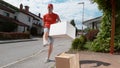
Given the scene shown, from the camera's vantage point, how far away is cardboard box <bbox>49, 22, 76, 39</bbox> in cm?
834

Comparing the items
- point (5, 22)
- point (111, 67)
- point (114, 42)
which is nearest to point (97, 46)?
point (114, 42)

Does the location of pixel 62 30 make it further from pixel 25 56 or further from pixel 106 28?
pixel 106 28

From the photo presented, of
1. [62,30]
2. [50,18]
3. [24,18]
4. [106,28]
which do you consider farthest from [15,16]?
[62,30]

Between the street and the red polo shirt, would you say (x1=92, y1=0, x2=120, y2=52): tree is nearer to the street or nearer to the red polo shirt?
the street

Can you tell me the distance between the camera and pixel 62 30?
841 centimetres

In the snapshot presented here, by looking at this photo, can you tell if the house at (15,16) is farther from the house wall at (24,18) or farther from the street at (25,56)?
the street at (25,56)

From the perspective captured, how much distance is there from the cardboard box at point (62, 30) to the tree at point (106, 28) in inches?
215

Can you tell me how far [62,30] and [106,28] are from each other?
6847 millimetres

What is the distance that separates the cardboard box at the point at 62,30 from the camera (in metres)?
8.34

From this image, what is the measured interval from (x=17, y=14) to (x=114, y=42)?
54.7m

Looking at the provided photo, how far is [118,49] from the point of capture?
46.3ft

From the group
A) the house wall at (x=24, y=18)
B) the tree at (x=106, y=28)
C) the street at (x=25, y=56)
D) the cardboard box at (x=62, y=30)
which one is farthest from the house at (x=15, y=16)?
the cardboard box at (x=62, y=30)

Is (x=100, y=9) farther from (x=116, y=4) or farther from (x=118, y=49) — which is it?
(x=118, y=49)

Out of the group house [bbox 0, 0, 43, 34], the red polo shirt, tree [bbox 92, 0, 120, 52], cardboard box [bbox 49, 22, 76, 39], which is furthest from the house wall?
cardboard box [bbox 49, 22, 76, 39]
